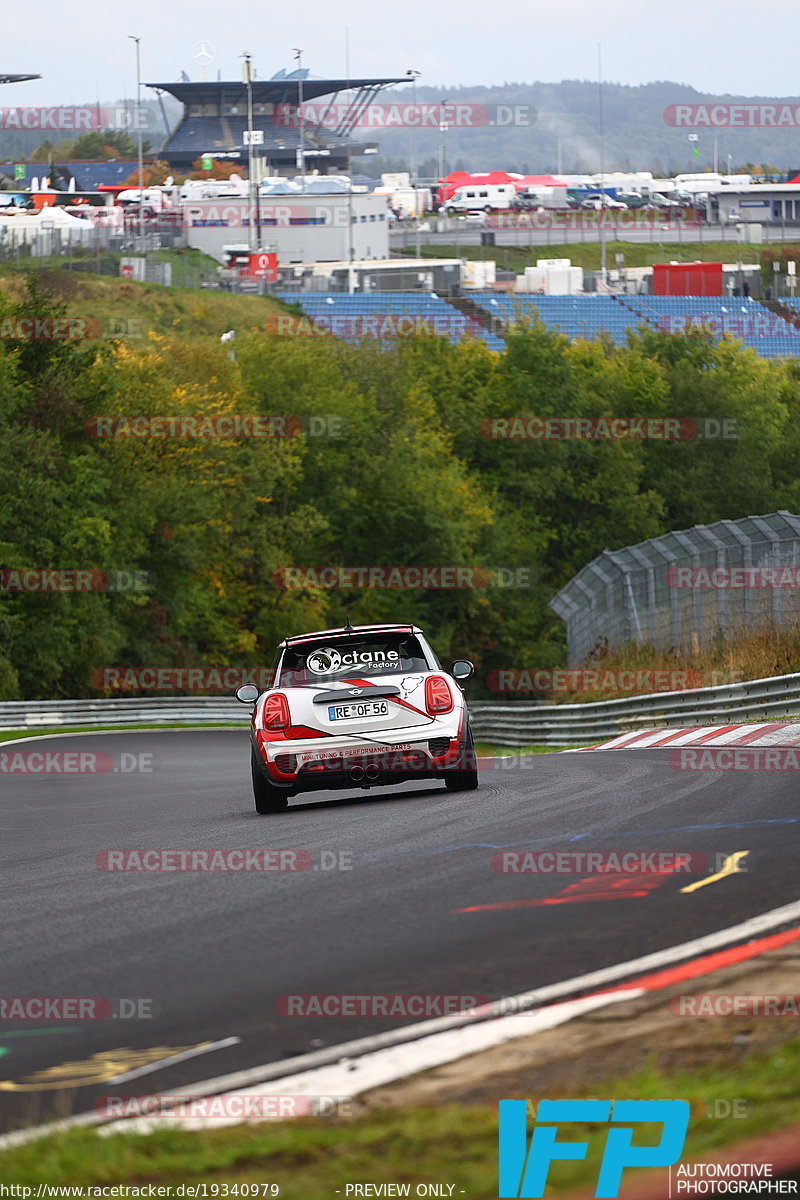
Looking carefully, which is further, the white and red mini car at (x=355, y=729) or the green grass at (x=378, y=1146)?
the white and red mini car at (x=355, y=729)

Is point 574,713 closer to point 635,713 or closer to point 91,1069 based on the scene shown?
point 635,713

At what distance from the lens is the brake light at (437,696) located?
12.9 m

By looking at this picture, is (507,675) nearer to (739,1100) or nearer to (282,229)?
(739,1100)

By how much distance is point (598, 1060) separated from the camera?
4836 mm

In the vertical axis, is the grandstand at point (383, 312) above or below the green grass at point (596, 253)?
below

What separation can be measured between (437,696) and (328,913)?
5.47m

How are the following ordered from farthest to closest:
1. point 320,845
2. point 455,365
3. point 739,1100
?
point 455,365
point 320,845
point 739,1100

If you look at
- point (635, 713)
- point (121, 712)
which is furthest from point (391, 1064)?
point (121, 712)

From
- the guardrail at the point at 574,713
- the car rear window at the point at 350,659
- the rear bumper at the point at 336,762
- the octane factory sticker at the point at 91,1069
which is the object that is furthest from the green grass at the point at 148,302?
the octane factory sticker at the point at 91,1069

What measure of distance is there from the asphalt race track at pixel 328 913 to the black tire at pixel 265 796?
0.18 meters

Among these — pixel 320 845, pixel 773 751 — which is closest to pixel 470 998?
pixel 320 845

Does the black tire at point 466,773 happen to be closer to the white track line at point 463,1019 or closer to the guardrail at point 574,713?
the white track line at point 463,1019

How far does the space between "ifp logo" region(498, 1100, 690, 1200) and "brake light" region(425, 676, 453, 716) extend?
8.48 meters

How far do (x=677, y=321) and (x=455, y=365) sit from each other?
3394 centimetres
